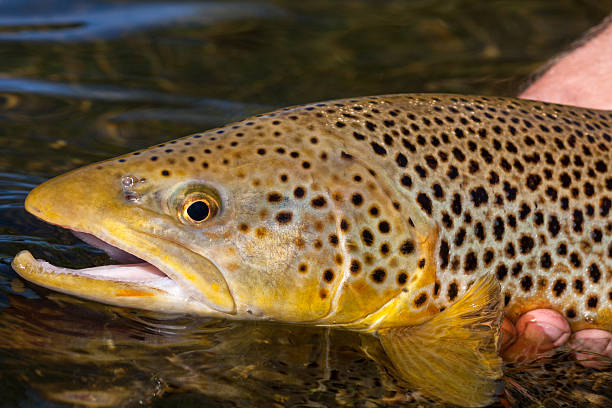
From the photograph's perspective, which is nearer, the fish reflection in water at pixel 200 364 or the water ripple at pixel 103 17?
the fish reflection in water at pixel 200 364

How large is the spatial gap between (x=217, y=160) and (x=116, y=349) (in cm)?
97

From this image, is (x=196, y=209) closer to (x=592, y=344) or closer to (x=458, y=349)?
(x=458, y=349)

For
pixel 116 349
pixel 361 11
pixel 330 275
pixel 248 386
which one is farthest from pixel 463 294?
pixel 361 11

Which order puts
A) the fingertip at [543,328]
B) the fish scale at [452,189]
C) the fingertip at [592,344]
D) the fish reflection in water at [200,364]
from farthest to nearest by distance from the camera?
the fingertip at [592,344], the fingertip at [543,328], the fish scale at [452,189], the fish reflection in water at [200,364]

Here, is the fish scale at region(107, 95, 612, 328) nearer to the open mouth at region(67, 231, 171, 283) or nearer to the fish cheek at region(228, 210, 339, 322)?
the fish cheek at region(228, 210, 339, 322)

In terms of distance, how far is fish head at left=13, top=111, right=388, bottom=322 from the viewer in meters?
3.13

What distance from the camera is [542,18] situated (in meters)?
9.35

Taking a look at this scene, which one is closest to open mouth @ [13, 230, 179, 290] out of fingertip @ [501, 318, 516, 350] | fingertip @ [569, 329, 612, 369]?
fingertip @ [501, 318, 516, 350]

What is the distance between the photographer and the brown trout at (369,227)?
10.4 ft

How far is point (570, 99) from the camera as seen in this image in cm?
550

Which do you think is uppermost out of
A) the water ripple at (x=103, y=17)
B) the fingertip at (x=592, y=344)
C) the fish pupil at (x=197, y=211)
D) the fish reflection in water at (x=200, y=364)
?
the water ripple at (x=103, y=17)

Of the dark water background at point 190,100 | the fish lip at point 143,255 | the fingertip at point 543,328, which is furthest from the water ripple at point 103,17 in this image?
the fingertip at point 543,328

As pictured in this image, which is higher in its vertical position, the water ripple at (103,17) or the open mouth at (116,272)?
the water ripple at (103,17)

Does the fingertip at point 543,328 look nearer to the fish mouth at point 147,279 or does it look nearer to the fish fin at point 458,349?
the fish fin at point 458,349
